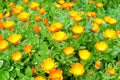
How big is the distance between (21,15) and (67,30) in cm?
44

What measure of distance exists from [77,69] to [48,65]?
24cm

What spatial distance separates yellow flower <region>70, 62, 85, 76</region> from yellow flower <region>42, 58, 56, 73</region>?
0.16m

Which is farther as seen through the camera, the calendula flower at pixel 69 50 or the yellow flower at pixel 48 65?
the calendula flower at pixel 69 50

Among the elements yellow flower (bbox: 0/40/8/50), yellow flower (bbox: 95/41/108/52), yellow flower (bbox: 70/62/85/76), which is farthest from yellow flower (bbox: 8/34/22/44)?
yellow flower (bbox: 95/41/108/52)

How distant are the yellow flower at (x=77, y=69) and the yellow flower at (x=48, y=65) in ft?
0.53

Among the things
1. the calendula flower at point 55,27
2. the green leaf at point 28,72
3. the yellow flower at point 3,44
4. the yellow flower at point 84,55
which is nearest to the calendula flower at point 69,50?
the yellow flower at point 84,55

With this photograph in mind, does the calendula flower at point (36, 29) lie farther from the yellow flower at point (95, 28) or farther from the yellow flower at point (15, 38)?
the yellow flower at point (95, 28)

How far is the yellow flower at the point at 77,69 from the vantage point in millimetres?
2451

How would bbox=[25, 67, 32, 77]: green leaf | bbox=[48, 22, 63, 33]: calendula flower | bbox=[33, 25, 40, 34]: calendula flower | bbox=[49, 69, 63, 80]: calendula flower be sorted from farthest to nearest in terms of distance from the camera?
1. bbox=[33, 25, 40, 34]: calendula flower
2. bbox=[48, 22, 63, 33]: calendula flower
3. bbox=[25, 67, 32, 77]: green leaf
4. bbox=[49, 69, 63, 80]: calendula flower

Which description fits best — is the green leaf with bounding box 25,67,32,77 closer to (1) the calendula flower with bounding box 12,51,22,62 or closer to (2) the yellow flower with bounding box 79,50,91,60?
(1) the calendula flower with bounding box 12,51,22,62

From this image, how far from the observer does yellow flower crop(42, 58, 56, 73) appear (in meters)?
2.41

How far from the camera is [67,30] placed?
2.82 meters

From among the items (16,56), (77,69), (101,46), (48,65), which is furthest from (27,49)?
(101,46)

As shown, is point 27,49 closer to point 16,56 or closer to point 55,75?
point 16,56
